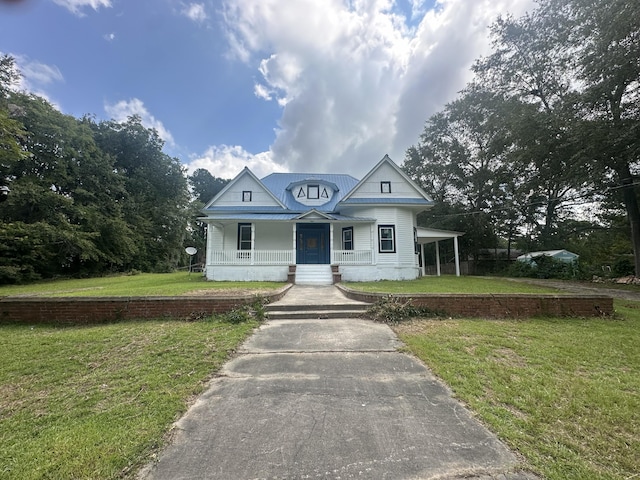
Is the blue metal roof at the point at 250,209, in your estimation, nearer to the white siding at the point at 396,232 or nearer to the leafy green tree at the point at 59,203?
the white siding at the point at 396,232

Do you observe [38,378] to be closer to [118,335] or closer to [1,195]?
[118,335]

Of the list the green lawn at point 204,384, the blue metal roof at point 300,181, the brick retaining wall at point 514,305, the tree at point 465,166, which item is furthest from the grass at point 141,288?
the tree at point 465,166

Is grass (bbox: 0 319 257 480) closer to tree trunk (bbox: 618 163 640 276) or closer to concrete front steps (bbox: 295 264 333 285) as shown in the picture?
concrete front steps (bbox: 295 264 333 285)

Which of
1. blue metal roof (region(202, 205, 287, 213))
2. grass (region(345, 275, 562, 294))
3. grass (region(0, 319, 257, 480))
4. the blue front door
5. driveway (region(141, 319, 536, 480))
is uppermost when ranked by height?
blue metal roof (region(202, 205, 287, 213))

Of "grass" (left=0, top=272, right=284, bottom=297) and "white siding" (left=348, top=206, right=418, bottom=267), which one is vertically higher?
"white siding" (left=348, top=206, right=418, bottom=267)

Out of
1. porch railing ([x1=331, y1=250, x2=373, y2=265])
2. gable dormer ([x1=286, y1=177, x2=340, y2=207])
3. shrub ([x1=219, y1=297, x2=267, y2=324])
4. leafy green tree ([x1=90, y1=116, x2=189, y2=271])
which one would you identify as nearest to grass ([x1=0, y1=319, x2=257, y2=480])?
shrub ([x1=219, y1=297, x2=267, y2=324])

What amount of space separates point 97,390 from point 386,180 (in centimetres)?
1570

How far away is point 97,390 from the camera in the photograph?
3438 mm

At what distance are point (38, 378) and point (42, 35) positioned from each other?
713 cm

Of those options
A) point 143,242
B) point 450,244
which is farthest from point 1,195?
point 450,244

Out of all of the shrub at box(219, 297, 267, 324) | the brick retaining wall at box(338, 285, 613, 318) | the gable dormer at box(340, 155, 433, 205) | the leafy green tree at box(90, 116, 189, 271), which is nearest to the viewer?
the shrub at box(219, 297, 267, 324)

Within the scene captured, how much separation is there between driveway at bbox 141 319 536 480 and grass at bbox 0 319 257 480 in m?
0.34

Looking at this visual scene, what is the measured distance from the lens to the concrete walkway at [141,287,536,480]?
2102mm

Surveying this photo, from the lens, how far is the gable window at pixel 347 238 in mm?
16484
